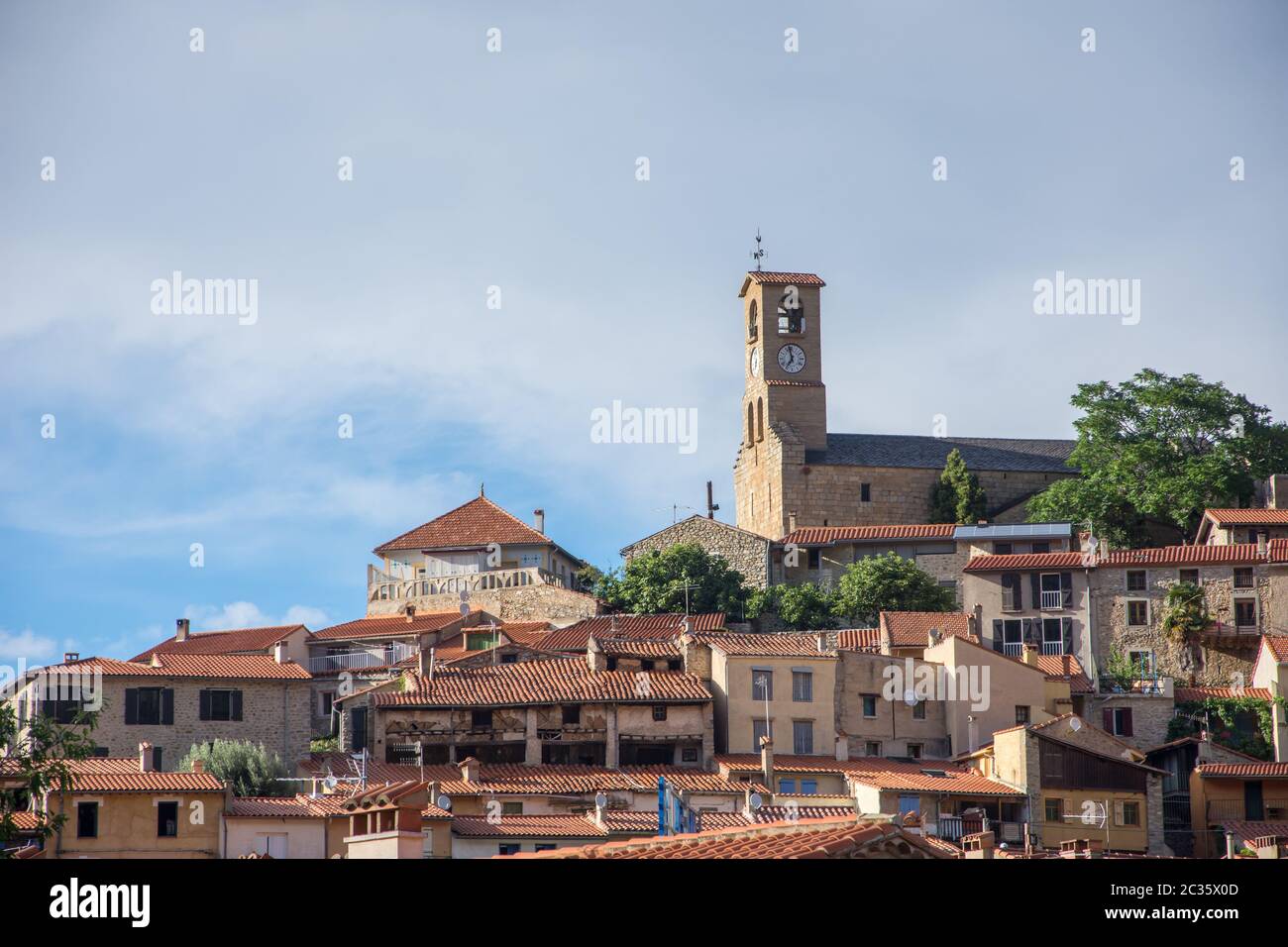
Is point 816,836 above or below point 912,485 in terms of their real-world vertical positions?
below

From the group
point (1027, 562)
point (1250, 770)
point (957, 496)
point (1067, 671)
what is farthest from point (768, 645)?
point (957, 496)

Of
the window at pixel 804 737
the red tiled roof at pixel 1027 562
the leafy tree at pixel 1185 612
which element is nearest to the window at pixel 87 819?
the window at pixel 804 737

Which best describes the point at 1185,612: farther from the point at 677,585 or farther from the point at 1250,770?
the point at 677,585

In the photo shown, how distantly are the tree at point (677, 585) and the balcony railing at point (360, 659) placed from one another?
27.8 feet

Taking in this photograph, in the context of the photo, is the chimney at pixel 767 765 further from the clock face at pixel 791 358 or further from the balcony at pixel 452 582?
the clock face at pixel 791 358

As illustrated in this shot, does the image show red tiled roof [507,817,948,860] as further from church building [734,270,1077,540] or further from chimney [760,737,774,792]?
church building [734,270,1077,540]

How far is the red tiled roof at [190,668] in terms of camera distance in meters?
52.8

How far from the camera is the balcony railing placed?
212ft

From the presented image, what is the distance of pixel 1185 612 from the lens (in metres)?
63.4

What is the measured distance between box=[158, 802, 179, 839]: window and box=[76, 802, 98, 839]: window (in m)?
1.32
